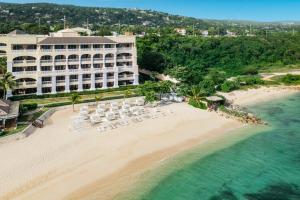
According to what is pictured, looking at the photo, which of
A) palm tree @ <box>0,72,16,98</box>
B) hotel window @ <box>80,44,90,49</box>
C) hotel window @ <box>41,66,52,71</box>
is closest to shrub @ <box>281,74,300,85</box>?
hotel window @ <box>80,44,90,49</box>

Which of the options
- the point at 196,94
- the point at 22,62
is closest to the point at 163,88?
the point at 196,94

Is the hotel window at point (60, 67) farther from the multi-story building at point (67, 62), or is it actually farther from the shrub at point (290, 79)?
the shrub at point (290, 79)

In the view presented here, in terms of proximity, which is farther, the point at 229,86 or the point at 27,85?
the point at 229,86

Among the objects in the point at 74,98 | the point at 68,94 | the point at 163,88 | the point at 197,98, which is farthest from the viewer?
the point at 68,94

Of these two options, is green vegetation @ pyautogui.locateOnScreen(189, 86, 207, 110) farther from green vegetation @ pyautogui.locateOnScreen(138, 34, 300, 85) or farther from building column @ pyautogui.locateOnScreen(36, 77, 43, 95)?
green vegetation @ pyautogui.locateOnScreen(138, 34, 300, 85)

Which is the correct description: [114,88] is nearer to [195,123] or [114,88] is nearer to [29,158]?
[195,123]

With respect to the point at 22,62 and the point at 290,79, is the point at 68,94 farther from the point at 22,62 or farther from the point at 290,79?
the point at 290,79
